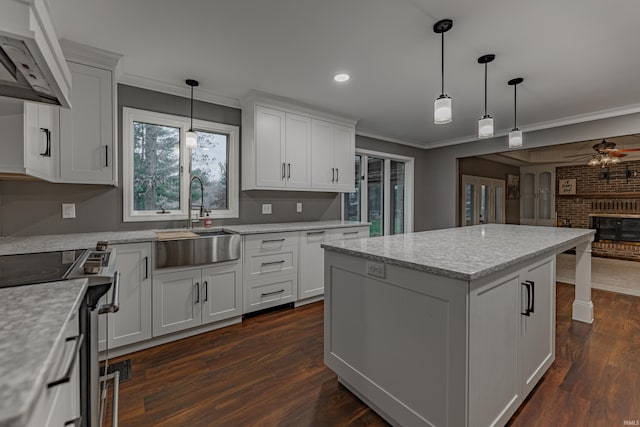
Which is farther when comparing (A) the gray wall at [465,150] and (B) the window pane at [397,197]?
(B) the window pane at [397,197]

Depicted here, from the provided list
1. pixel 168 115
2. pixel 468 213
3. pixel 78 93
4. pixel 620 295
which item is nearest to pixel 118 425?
pixel 78 93

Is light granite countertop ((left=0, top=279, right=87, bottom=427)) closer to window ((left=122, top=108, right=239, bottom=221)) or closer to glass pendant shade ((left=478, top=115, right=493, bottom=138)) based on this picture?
window ((left=122, top=108, right=239, bottom=221))

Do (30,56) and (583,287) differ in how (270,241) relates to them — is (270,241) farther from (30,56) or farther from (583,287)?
(583,287)

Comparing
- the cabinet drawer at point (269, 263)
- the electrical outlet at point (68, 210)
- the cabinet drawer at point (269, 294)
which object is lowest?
the cabinet drawer at point (269, 294)

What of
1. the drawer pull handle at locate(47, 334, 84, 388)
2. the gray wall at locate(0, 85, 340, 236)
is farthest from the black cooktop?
the gray wall at locate(0, 85, 340, 236)

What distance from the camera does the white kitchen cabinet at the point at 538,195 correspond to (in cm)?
816

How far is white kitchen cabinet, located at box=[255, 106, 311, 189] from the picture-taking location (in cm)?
335

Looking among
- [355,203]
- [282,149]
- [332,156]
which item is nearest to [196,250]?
[282,149]

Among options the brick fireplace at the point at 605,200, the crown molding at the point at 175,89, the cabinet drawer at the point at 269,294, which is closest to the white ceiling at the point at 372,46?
the crown molding at the point at 175,89

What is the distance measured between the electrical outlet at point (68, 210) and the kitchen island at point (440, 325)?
2.30 m

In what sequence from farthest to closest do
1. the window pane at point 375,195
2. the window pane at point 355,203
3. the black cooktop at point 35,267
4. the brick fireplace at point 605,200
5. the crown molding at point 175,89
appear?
the brick fireplace at point 605,200, the window pane at point 375,195, the window pane at point 355,203, the crown molding at point 175,89, the black cooktop at point 35,267

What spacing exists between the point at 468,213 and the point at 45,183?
21.6 feet

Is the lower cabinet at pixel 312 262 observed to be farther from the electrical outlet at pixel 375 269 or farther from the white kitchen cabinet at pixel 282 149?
the electrical outlet at pixel 375 269

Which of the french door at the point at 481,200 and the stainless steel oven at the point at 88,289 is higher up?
the french door at the point at 481,200
